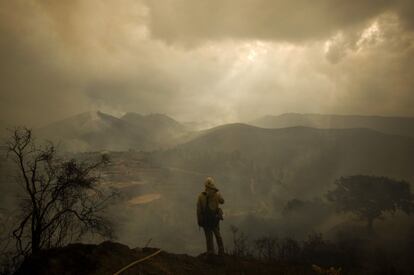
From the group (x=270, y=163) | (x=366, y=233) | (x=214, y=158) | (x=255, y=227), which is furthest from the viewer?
(x=270, y=163)

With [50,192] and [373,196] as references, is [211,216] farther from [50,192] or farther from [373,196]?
[373,196]

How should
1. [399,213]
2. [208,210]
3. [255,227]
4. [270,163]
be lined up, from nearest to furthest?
[208,210] → [255,227] → [399,213] → [270,163]

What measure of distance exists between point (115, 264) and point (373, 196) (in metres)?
65.1

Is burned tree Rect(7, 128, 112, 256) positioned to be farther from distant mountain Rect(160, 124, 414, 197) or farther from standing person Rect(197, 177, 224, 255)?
distant mountain Rect(160, 124, 414, 197)

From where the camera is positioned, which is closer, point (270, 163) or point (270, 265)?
point (270, 265)

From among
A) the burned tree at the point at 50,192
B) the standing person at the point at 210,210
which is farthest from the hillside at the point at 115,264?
the burned tree at the point at 50,192

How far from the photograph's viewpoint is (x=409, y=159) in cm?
16512

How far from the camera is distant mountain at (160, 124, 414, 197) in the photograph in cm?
12738

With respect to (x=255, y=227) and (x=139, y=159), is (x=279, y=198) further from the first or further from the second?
(x=139, y=159)

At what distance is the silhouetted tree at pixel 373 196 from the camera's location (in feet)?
196

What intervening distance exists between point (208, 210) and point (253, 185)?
10989cm

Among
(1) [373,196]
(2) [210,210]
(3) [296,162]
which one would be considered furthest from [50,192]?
(3) [296,162]

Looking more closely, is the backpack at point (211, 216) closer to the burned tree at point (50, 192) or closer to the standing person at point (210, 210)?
the standing person at point (210, 210)

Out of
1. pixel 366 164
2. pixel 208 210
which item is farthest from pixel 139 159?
pixel 366 164
